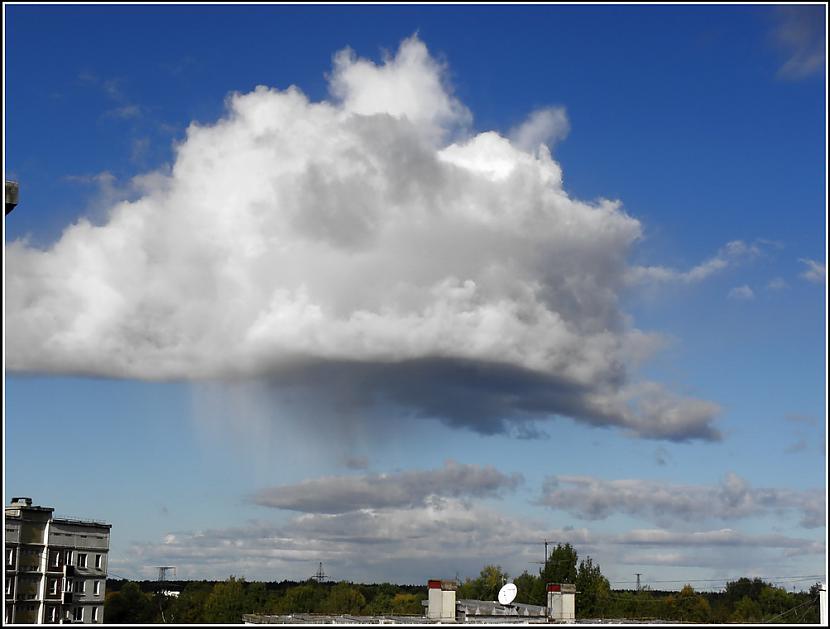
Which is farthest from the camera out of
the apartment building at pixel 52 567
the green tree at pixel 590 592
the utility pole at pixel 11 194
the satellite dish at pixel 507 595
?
the green tree at pixel 590 592

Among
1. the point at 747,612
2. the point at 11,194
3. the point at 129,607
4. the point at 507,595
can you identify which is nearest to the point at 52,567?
the point at 129,607

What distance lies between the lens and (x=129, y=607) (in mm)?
185625

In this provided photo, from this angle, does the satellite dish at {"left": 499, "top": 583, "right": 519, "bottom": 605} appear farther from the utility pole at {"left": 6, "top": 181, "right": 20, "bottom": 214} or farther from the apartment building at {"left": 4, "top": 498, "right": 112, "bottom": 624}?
the apartment building at {"left": 4, "top": 498, "right": 112, "bottom": 624}

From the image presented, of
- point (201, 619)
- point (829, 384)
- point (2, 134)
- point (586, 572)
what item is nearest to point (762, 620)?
point (586, 572)

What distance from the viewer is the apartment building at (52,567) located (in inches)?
5162

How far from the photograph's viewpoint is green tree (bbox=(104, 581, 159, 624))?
178500mm

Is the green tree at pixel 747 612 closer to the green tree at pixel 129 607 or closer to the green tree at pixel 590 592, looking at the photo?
the green tree at pixel 590 592

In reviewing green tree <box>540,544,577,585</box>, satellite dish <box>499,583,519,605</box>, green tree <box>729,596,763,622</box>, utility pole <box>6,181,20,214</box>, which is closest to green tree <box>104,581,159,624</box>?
green tree <box>540,544,577,585</box>

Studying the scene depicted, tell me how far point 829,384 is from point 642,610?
539 feet

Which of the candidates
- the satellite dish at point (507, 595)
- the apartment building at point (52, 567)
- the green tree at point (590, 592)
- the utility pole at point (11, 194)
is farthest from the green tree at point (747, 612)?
the utility pole at point (11, 194)

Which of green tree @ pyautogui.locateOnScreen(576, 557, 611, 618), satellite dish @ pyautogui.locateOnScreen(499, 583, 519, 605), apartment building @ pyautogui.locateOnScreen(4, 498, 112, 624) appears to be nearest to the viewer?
satellite dish @ pyautogui.locateOnScreen(499, 583, 519, 605)

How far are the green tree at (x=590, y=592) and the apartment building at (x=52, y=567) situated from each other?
76726 mm

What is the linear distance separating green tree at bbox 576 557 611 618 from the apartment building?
76.7 metres

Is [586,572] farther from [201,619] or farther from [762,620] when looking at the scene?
[201,619]
